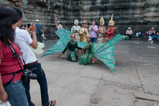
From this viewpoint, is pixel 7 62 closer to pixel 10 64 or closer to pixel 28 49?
pixel 10 64

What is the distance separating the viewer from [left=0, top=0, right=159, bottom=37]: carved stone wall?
1211 centimetres

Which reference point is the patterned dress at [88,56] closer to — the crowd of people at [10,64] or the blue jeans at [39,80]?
the blue jeans at [39,80]

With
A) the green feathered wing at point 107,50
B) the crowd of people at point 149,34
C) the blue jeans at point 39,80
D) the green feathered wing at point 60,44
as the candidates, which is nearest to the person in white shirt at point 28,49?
the blue jeans at point 39,80

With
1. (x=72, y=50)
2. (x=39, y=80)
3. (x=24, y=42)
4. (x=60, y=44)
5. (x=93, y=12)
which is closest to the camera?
(x=24, y=42)

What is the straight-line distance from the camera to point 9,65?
4.28 feet

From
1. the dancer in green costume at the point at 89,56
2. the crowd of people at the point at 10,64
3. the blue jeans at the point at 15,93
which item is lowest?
the dancer in green costume at the point at 89,56

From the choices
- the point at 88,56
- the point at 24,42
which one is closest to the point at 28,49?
the point at 24,42

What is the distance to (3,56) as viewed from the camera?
1.22 metres

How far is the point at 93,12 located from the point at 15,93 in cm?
1475

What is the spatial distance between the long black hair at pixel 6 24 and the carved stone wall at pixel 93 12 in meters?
10.3

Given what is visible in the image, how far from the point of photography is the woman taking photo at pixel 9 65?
3.97ft

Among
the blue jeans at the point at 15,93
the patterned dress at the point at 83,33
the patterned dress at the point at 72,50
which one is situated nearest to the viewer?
the blue jeans at the point at 15,93

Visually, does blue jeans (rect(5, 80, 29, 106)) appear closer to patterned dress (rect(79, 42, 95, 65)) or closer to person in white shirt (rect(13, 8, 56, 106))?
person in white shirt (rect(13, 8, 56, 106))

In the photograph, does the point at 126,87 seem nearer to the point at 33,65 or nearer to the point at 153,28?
the point at 33,65
